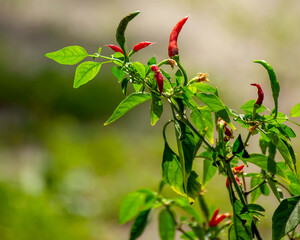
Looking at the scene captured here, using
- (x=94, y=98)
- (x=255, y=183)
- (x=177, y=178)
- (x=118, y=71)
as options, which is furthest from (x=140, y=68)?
(x=94, y=98)

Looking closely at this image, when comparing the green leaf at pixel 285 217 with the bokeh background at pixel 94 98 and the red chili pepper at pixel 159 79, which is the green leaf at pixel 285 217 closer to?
the red chili pepper at pixel 159 79

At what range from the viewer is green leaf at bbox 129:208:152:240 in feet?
2.15

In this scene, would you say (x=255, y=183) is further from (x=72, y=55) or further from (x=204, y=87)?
(x=72, y=55)

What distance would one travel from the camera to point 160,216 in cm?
71

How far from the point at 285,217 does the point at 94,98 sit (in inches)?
163

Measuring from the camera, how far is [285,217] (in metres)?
0.51

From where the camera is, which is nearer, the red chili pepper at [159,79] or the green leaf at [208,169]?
the red chili pepper at [159,79]

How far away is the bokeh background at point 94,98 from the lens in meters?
2.86

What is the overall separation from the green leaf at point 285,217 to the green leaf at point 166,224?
228mm

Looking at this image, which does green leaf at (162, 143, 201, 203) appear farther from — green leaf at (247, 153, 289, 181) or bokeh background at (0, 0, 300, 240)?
bokeh background at (0, 0, 300, 240)

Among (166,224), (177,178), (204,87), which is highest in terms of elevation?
(204,87)

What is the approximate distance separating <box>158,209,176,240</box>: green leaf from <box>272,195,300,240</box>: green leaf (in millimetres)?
228

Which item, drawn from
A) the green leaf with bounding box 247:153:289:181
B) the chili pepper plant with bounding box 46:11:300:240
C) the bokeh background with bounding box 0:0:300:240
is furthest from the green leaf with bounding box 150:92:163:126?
the bokeh background with bounding box 0:0:300:240

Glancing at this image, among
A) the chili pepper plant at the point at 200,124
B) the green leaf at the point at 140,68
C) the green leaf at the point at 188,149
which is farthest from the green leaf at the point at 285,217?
the green leaf at the point at 140,68
